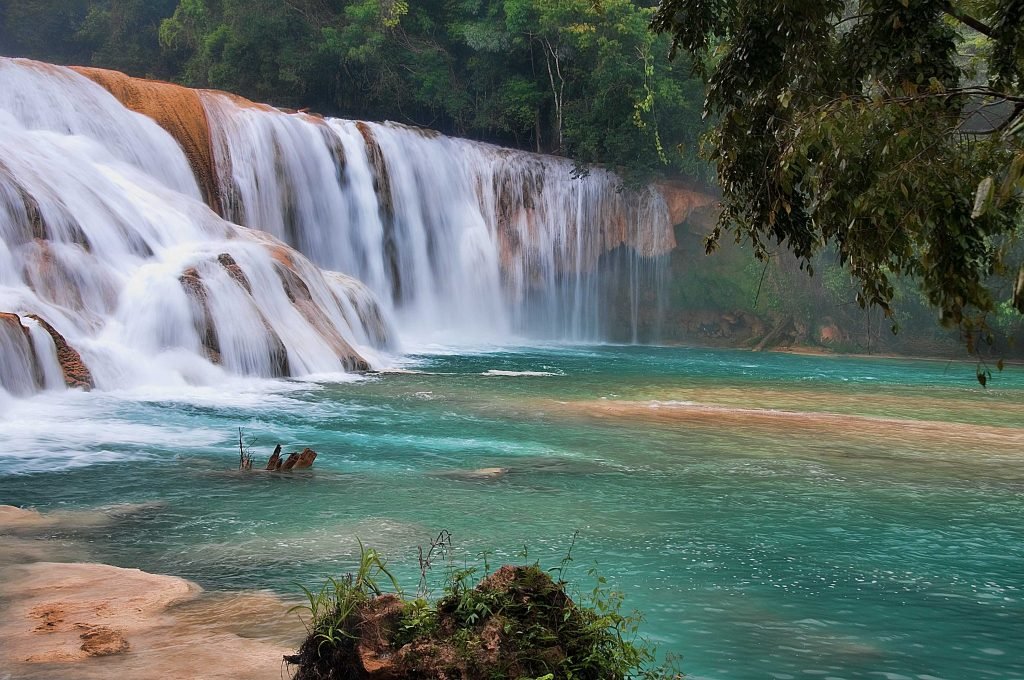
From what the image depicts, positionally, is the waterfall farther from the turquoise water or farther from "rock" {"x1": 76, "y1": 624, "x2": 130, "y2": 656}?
"rock" {"x1": 76, "y1": 624, "x2": 130, "y2": 656}

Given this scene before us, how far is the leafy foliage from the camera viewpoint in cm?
520

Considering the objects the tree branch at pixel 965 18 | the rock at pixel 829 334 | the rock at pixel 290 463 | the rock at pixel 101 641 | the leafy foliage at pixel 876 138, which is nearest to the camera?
the rock at pixel 101 641

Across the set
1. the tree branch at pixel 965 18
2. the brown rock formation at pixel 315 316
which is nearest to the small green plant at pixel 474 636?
the tree branch at pixel 965 18

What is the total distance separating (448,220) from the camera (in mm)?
30953

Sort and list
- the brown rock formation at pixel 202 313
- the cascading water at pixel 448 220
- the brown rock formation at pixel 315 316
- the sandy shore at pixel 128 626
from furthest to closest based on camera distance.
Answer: the cascading water at pixel 448 220 < the brown rock formation at pixel 315 316 < the brown rock formation at pixel 202 313 < the sandy shore at pixel 128 626

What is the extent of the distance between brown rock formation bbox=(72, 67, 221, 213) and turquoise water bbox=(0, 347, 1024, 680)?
8.99 metres

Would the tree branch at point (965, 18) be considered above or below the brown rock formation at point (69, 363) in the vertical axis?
above

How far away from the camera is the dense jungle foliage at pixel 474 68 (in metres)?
32.8

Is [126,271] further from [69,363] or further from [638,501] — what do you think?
[638,501]

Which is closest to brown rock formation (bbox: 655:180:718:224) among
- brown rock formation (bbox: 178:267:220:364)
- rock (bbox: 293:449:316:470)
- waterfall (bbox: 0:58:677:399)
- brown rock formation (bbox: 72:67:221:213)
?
waterfall (bbox: 0:58:677:399)

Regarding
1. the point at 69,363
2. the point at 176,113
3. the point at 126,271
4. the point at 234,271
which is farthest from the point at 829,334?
the point at 69,363

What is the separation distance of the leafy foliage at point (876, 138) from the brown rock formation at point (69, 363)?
29.2 feet

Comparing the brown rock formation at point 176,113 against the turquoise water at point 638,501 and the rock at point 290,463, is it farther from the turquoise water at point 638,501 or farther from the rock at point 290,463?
the rock at point 290,463

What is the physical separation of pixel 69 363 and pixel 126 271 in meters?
3.47
